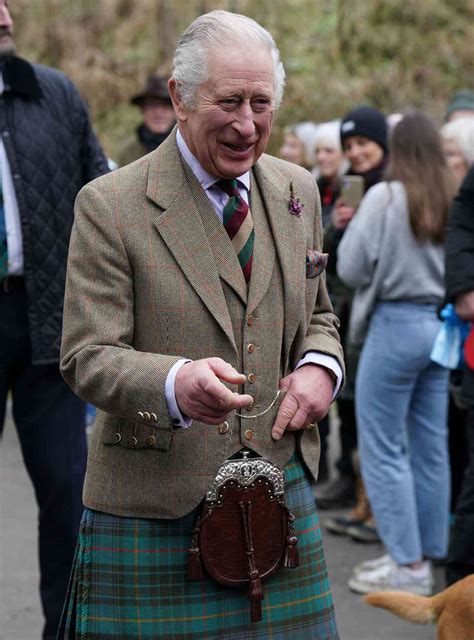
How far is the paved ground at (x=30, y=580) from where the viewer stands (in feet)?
16.8

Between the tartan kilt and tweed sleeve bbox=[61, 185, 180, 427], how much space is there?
1.04 feet

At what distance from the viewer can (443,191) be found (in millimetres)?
5559

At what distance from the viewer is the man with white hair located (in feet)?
8.87

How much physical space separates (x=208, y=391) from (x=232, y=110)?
2.13 ft

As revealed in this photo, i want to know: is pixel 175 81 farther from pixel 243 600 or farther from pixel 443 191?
pixel 443 191

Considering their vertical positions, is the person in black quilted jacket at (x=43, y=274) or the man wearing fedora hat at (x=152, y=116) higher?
the person in black quilted jacket at (x=43, y=274)

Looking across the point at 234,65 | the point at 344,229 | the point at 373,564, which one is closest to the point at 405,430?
the point at 373,564

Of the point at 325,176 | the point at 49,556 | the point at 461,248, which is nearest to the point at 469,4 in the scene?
the point at 325,176

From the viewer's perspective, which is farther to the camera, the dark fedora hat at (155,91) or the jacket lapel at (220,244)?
the dark fedora hat at (155,91)

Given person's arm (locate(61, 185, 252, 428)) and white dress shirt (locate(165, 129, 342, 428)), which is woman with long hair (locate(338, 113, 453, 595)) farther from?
person's arm (locate(61, 185, 252, 428))

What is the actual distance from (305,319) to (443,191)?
2.78m

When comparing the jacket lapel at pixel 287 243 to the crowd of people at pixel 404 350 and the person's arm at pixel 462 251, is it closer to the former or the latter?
the person's arm at pixel 462 251

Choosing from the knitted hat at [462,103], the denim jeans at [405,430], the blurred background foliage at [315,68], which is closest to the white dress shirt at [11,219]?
the denim jeans at [405,430]

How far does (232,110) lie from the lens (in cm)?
270
